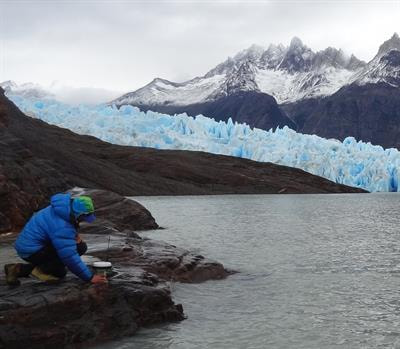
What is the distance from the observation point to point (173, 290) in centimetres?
1386

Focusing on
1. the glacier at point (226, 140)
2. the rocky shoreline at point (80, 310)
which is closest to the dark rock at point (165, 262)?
the rocky shoreline at point (80, 310)

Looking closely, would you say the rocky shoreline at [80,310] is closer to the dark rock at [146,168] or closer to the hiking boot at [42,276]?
the hiking boot at [42,276]

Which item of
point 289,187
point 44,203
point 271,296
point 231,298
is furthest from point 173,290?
point 289,187

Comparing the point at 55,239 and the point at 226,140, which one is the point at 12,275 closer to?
the point at 55,239

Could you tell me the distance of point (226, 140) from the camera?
132 metres

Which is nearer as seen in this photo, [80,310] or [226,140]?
[80,310]

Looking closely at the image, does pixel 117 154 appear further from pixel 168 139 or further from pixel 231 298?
pixel 231 298

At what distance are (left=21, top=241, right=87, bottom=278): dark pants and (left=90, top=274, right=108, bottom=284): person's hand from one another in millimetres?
548

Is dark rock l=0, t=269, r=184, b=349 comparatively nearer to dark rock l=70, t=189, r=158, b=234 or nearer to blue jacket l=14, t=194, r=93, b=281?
blue jacket l=14, t=194, r=93, b=281

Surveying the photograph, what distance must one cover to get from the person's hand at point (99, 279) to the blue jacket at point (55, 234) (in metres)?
0.51

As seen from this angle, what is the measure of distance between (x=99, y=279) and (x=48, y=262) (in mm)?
982

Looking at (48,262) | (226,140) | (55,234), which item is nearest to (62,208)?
(55,234)

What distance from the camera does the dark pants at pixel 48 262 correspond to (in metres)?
8.96

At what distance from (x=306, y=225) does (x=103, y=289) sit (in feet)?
93.3
